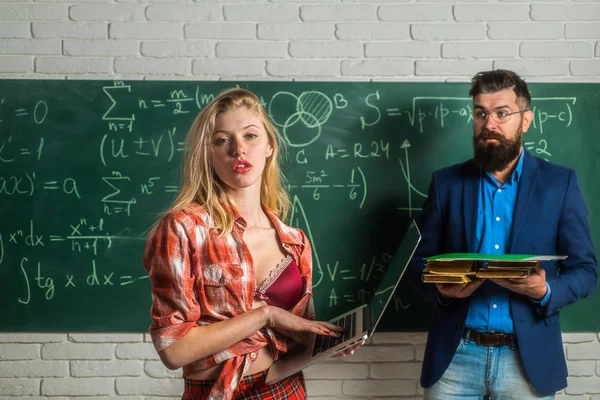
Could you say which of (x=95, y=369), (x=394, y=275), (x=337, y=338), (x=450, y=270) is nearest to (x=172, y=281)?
(x=337, y=338)

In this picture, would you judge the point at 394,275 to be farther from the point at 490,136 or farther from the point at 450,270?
the point at 490,136

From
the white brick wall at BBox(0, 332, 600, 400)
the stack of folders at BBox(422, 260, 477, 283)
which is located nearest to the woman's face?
the stack of folders at BBox(422, 260, 477, 283)

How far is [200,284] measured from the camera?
1389 mm

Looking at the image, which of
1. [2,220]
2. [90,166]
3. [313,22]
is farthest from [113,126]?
[313,22]

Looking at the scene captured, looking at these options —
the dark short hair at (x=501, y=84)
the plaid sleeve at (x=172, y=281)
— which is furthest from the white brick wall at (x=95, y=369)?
the plaid sleeve at (x=172, y=281)

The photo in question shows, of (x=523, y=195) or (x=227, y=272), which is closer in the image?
(x=227, y=272)

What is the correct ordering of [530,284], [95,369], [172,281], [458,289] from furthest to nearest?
[95,369] → [458,289] → [530,284] → [172,281]

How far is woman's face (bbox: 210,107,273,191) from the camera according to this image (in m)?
1.48

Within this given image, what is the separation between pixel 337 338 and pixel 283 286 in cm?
21

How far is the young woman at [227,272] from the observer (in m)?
1.35

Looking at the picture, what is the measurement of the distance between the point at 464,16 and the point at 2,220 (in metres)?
2.36

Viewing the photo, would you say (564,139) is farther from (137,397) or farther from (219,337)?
(137,397)

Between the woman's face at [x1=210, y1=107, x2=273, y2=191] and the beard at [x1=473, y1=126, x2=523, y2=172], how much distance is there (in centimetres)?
103

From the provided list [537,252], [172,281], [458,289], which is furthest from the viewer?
[537,252]
